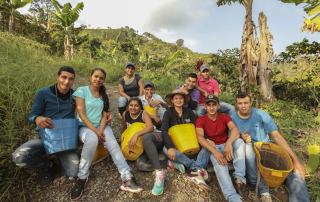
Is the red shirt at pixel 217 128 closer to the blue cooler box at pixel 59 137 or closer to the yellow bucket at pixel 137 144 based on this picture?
the yellow bucket at pixel 137 144

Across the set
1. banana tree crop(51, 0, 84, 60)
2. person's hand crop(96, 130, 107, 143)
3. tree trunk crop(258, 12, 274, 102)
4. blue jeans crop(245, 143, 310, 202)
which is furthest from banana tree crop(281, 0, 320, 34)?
banana tree crop(51, 0, 84, 60)

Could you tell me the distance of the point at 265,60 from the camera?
371 cm

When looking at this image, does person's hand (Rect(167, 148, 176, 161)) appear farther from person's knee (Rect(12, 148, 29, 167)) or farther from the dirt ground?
person's knee (Rect(12, 148, 29, 167))

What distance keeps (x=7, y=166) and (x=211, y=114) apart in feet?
8.69

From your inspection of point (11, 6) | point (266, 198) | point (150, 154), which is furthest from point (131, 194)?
point (11, 6)

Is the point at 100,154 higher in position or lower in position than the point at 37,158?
lower

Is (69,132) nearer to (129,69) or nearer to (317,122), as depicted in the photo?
(129,69)

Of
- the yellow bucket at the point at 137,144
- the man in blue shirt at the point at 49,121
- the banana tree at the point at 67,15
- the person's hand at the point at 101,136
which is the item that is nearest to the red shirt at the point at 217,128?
the yellow bucket at the point at 137,144

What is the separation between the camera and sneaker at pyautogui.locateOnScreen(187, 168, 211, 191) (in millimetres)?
1869

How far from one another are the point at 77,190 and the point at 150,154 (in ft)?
2.99

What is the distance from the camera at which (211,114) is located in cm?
222

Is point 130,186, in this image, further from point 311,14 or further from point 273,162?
point 311,14

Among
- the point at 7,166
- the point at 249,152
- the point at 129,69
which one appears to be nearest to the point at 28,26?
the point at 129,69

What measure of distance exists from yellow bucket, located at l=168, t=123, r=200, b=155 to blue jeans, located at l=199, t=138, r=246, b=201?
0.16 meters
